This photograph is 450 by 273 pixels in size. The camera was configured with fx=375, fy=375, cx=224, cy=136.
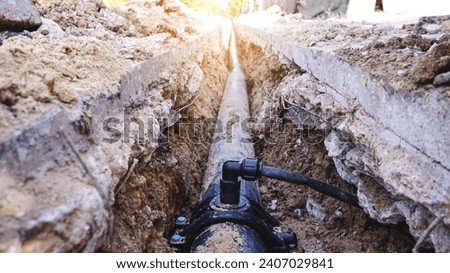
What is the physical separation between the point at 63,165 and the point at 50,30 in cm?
188

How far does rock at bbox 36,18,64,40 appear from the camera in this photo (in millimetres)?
2565

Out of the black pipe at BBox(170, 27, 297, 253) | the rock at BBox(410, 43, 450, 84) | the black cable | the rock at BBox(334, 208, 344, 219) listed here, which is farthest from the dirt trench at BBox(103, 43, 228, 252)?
the rock at BBox(410, 43, 450, 84)

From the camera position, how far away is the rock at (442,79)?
1340 millimetres

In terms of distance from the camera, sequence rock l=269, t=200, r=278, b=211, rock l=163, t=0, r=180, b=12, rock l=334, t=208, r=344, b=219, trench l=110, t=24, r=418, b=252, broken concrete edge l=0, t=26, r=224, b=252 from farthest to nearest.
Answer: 1. rock l=163, t=0, r=180, b=12
2. rock l=269, t=200, r=278, b=211
3. rock l=334, t=208, r=344, b=219
4. trench l=110, t=24, r=418, b=252
5. broken concrete edge l=0, t=26, r=224, b=252

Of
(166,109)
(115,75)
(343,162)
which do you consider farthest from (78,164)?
(343,162)

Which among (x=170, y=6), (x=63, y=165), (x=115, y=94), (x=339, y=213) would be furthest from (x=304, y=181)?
(x=170, y=6)

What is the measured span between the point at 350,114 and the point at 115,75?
1.24 meters

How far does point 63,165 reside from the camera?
121 cm

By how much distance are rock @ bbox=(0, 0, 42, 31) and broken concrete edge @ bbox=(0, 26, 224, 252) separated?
133 centimetres

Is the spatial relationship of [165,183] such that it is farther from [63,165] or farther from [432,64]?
[432,64]

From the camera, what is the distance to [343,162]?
2145mm

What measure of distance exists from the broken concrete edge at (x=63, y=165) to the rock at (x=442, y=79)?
4.04 ft

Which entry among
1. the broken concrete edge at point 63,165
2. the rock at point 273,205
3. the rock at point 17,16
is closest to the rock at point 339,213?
the rock at point 273,205

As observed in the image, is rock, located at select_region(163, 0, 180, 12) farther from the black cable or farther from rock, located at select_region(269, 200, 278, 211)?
the black cable
